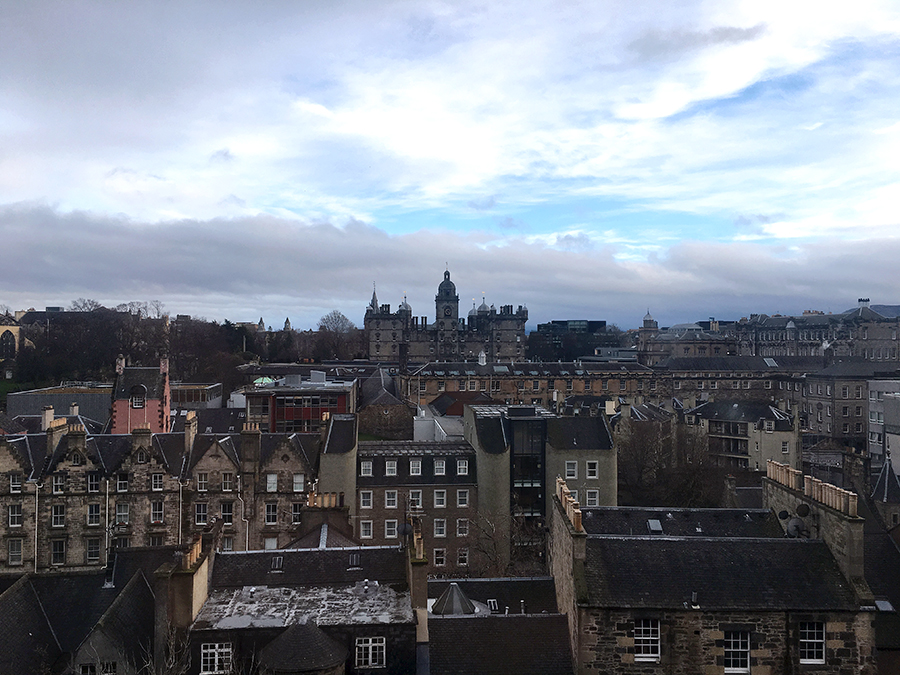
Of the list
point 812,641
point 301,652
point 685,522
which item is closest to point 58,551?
point 301,652

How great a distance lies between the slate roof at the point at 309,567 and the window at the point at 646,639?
307 inches

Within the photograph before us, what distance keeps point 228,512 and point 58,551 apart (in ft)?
28.3

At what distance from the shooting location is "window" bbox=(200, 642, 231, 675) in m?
18.9

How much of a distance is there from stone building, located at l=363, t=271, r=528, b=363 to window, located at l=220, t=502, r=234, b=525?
369 feet

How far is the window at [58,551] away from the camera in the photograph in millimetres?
36469

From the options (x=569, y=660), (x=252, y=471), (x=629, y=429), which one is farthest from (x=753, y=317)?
(x=569, y=660)

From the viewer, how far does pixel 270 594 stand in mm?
21766

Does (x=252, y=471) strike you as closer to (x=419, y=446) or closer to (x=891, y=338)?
(x=419, y=446)

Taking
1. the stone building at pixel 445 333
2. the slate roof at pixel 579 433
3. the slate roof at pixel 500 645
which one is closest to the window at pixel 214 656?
the slate roof at pixel 500 645

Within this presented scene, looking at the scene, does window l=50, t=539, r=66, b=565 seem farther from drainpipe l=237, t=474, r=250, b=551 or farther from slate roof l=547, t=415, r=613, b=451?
slate roof l=547, t=415, r=613, b=451

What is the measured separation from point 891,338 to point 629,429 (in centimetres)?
7451

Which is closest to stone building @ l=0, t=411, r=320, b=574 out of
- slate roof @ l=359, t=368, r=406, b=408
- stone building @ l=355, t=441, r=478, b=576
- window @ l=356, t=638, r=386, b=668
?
stone building @ l=355, t=441, r=478, b=576

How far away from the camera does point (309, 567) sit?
76.5 ft

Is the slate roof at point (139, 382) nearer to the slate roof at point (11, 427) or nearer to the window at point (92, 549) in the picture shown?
the slate roof at point (11, 427)
